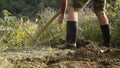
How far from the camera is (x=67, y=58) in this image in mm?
5133

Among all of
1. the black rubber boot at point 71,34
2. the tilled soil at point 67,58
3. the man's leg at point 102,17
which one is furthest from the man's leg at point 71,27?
the man's leg at point 102,17

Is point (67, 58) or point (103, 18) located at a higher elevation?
point (103, 18)

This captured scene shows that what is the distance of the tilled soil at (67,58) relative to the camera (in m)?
4.64

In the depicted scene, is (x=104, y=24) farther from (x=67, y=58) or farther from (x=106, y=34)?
(x=67, y=58)

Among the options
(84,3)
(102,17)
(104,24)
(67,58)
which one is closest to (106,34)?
(104,24)

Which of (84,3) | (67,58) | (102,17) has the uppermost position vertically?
(84,3)

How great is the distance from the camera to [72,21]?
5.91 metres

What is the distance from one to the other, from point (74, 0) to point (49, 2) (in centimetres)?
6432

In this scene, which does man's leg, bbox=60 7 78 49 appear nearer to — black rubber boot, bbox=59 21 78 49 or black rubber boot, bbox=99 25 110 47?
black rubber boot, bbox=59 21 78 49

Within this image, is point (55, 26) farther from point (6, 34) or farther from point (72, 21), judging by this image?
point (72, 21)

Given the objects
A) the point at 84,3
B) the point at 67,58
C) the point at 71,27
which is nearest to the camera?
the point at 67,58

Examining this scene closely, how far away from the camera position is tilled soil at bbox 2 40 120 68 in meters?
4.64

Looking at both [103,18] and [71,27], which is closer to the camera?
[71,27]

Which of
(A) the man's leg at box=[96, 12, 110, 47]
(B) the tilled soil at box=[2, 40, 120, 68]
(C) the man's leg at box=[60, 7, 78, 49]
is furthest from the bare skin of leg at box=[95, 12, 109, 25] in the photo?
(C) the man's leg at box=[60, 7, 78, 49]
